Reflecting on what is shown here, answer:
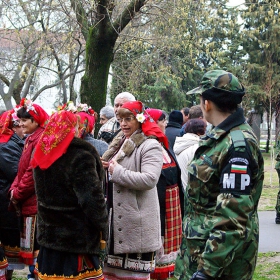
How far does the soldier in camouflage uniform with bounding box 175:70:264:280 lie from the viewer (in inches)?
103

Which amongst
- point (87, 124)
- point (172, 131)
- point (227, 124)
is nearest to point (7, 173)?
point (87, 124)

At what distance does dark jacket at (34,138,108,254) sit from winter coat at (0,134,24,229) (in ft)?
5.04

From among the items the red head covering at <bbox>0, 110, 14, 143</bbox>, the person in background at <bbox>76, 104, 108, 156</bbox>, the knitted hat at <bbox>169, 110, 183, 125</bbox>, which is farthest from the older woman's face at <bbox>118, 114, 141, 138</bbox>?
the knitted hat at <bbox>169, 110, 183, 125</bbox>

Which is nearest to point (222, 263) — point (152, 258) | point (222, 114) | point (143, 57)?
point (222, 114)

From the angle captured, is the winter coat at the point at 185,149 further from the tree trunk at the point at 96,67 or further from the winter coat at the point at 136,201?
the tree trunk at the point at 96,67

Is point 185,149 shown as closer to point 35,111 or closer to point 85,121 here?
point 85,121

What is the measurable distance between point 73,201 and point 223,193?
63.3 inches

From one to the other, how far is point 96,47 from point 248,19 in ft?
80.3

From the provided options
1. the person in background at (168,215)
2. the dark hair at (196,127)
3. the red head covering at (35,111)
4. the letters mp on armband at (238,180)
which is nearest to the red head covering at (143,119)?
the person in background at (168,215)

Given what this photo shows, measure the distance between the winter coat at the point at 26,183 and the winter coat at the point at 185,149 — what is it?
5.38 ft

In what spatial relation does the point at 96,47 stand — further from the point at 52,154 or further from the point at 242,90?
the point at 242,90

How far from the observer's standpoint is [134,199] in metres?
4.46

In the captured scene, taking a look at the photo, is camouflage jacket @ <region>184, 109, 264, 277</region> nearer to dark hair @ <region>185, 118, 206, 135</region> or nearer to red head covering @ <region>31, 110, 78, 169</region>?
red head covering @ <region>31, 110, 78, 169</region>

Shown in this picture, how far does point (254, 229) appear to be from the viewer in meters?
2.77
